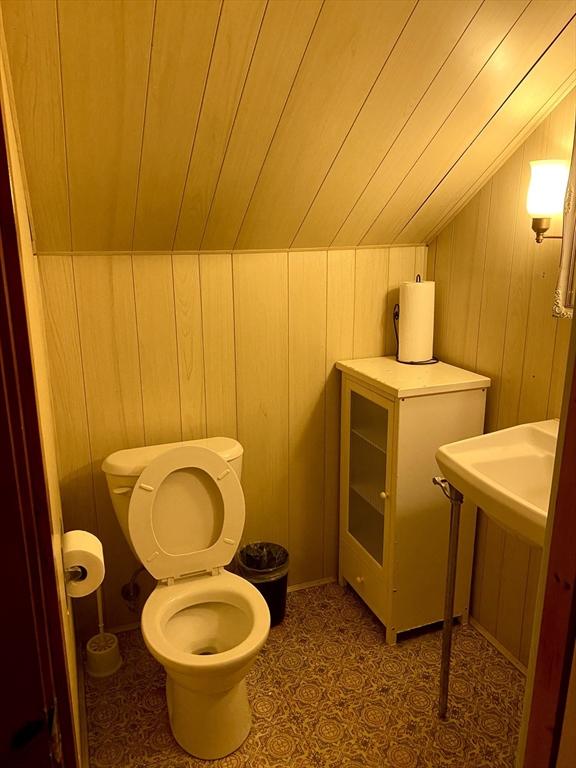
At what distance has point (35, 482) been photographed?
0.68m

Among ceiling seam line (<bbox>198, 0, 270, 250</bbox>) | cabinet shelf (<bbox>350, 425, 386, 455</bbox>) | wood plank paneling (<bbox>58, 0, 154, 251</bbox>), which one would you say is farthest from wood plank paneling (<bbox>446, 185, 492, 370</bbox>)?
wood plank paneling (<bbox>58, 0, 154, 251</bbox>)

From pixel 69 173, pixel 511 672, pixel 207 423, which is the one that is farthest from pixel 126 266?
pixel 511 672

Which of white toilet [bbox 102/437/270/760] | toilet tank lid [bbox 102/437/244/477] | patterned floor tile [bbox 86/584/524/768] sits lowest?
patterned floor tile [bbox 86/584/524/768]

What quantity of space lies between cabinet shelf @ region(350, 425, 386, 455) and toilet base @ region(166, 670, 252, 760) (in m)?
0.96

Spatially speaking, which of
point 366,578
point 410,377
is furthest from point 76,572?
point 366,578

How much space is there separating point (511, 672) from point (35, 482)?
6.70 feet

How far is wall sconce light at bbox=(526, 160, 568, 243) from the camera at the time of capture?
5.65 feet

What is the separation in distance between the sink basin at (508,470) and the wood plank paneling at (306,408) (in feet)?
2.74

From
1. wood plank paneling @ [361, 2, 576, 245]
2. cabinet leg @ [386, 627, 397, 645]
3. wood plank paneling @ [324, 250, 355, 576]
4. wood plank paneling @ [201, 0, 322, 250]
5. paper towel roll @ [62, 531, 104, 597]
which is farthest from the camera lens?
wood plank paneling @ [324, 250, 355, 576]

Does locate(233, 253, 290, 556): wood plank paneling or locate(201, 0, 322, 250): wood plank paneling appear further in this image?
locate(233, 253, 290, 556): wood plank paneling

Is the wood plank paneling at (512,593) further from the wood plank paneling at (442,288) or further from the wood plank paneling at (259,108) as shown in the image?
the wood plank paneling at (259,108)

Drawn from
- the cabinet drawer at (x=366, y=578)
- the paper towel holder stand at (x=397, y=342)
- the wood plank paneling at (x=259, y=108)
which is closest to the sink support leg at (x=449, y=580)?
the cabinet drawer at (x=366, y=578)

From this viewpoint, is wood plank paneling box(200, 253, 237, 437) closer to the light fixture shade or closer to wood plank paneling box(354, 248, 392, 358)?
wood plank paneling box(354, 248, 392, 358)

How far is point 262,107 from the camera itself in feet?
5.35
